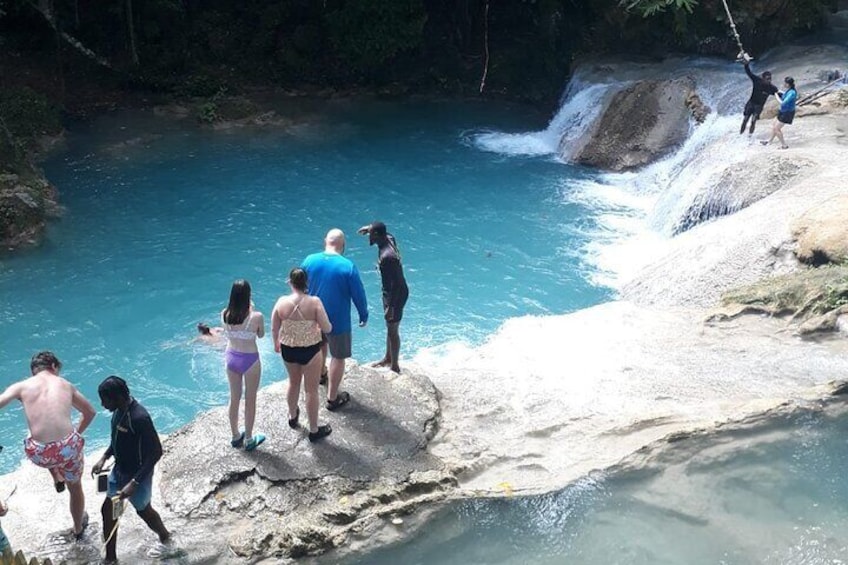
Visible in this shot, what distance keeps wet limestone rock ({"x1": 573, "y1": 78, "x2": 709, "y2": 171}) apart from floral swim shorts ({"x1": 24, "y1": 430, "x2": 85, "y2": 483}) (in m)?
13.4

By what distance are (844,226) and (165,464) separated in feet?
A: 25.7

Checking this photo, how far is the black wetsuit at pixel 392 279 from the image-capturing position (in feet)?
22.5

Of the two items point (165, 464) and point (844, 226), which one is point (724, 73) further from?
point (165, 464)

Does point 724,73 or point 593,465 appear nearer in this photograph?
point 593,465

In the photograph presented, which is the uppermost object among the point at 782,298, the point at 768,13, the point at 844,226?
the point at 768,13

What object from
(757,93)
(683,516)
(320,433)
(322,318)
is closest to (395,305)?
(322,318)

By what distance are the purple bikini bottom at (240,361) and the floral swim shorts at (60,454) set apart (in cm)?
114

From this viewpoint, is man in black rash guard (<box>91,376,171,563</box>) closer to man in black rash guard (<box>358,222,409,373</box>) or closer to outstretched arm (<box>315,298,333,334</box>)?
outstretched arm (<box>315,298,333,334</box>)

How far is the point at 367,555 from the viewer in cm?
525

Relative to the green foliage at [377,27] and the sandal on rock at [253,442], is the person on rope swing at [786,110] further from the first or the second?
the green foliage at [377,27]

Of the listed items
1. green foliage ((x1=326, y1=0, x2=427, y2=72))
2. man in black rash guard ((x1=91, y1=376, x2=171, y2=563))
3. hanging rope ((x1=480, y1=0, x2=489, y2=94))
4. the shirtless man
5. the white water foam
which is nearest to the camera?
man in black rash guard ((x1=91, y1=376, x2=171, y2=563))

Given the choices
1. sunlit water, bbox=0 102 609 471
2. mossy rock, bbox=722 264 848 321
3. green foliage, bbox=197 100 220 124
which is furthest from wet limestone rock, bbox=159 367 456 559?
green foliage, bbox=197 100 220 124

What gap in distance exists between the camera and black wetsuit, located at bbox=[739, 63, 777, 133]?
43.1ft

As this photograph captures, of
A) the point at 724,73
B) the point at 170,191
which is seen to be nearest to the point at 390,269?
the point at 170,191
